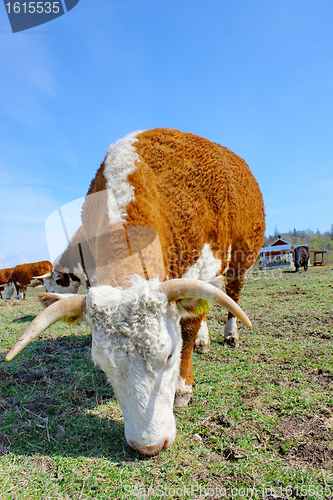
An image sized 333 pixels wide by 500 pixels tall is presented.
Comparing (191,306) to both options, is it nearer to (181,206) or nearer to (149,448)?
(149,448)

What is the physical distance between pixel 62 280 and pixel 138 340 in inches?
324

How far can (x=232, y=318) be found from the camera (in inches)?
205

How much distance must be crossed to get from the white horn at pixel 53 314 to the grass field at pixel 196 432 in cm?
105

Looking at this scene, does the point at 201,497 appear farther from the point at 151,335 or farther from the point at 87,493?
the point at 151,335

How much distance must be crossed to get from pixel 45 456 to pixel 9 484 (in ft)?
1.08

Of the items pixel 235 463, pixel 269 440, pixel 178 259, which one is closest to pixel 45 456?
pixel 235 463

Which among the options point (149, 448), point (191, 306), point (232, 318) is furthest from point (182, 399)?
point (232, 318)

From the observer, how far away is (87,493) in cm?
203

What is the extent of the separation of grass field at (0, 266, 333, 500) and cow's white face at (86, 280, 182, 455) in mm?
262

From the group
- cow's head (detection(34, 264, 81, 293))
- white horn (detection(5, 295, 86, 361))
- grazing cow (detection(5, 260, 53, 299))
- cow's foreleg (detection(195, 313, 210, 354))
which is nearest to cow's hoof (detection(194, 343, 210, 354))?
cow's foreleg (detection(195, 313, 210, 354))

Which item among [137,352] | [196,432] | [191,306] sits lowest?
[196,432]

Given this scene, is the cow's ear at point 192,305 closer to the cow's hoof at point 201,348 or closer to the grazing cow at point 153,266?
the grazing cow at point 153,266

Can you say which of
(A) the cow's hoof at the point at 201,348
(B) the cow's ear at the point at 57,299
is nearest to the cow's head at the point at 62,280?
(A) the cow's hoof at the point at 201,348

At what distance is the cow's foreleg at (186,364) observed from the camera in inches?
125
